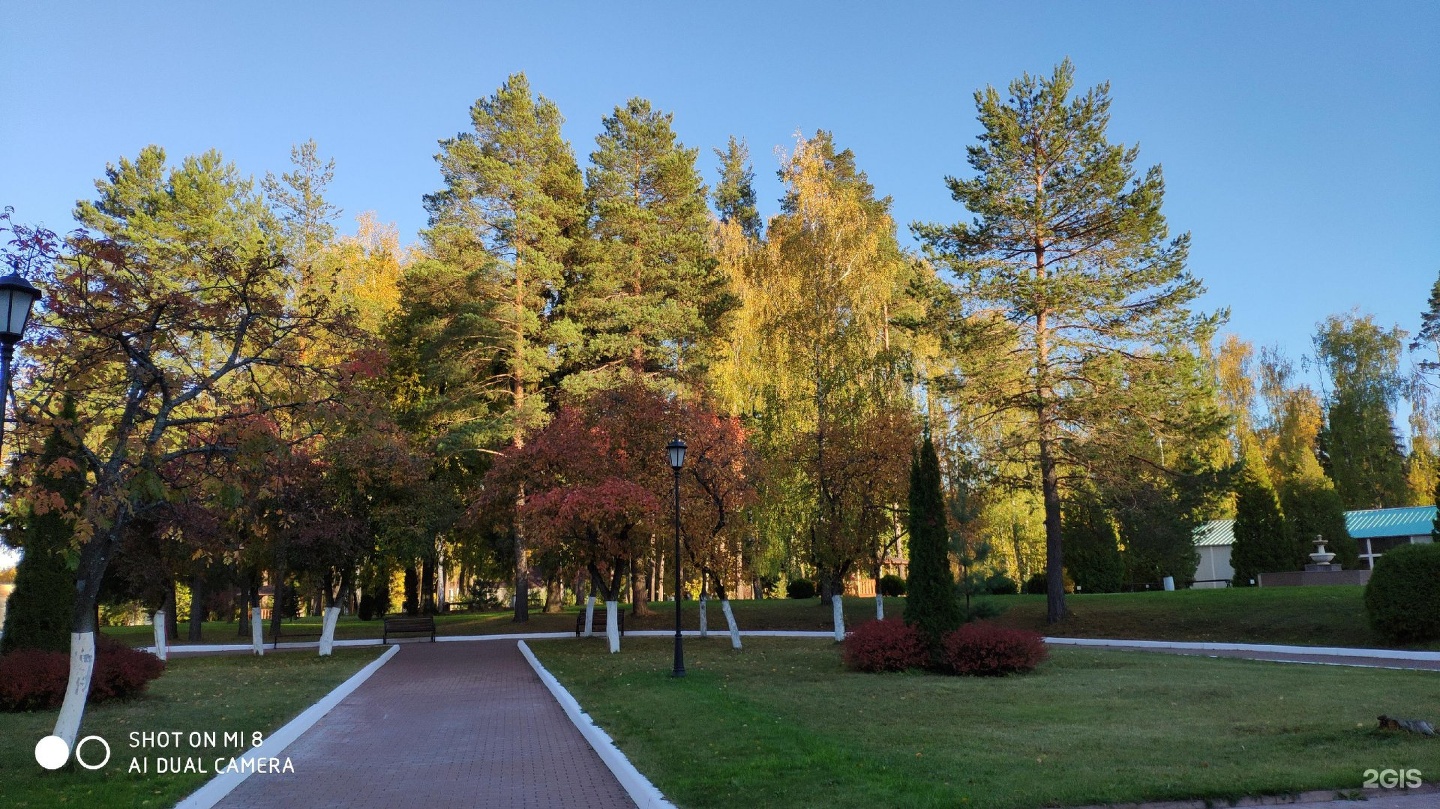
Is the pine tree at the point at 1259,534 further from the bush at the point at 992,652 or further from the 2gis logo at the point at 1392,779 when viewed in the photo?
the 2gis logo at the point at 1392,779

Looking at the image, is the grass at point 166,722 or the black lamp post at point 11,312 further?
the black lamp post at point 11,312

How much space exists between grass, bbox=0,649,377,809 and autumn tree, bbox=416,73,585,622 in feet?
41.0

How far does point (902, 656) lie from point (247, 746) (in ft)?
32.7

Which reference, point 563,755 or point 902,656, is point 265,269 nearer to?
point 563,755

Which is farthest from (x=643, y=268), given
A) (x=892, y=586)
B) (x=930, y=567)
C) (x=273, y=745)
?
(x=273, y=745)

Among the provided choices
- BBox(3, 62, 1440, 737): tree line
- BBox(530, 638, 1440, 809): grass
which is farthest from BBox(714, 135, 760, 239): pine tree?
BBox(530, 638, 1440, 809): grass

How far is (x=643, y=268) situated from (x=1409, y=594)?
24104 mm

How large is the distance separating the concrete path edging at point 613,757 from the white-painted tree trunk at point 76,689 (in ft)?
16.5

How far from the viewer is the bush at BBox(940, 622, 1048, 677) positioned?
15.1m

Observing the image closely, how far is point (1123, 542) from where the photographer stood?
137ft

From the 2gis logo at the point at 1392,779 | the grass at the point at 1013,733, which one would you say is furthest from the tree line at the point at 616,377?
the 2gis logo at the point at 1392,779

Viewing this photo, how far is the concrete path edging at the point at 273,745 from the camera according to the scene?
24.2 feet

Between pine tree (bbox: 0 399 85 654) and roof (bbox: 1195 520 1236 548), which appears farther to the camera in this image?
roof (bbox: 1195 520 1236 548)

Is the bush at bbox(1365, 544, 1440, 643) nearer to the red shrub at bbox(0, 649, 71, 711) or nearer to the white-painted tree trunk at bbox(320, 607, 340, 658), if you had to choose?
the red shrub at bbox(0, 649, 71, 711)
